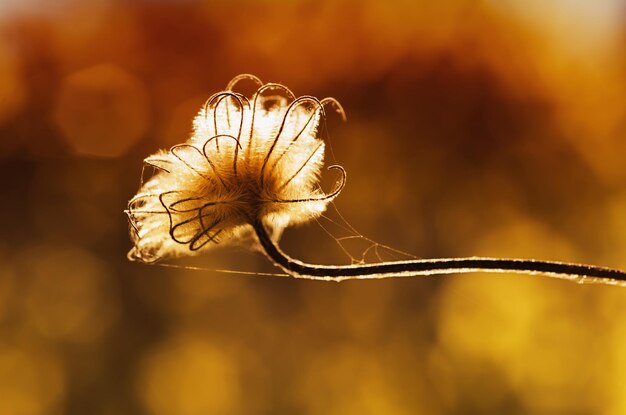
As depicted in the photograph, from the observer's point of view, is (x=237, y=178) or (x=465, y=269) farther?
(x=237, y=178)

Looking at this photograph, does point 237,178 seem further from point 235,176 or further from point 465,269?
point 465,269

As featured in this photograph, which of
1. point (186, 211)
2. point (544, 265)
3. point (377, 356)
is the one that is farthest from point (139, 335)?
point (544, 265)

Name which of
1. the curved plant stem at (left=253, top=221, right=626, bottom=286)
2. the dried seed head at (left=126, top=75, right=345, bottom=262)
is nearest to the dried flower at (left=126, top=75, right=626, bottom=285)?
the dried seed head at (left=126, top=75, right=345, bottom=262)

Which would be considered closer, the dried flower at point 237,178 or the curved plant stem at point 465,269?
the curved plant stem at point 465,269

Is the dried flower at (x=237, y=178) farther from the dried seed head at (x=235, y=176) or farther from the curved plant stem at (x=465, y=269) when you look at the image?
the curved plant stem at (x=465, y=269)

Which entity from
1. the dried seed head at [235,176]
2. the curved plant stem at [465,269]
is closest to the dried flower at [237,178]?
the dried seed head at [235,176]

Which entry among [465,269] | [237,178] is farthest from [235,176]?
[465,269]
